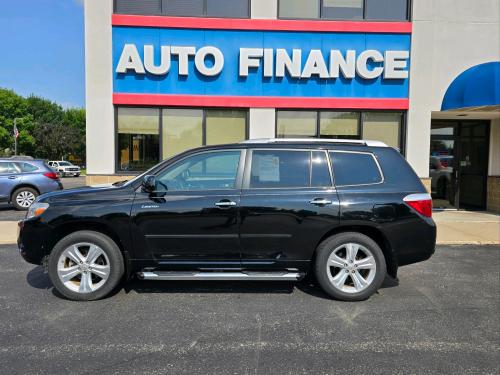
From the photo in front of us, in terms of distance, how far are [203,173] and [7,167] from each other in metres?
9.78

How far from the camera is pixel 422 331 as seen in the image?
364 cm

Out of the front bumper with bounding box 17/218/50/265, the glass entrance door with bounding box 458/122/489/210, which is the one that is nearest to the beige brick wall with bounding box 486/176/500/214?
the glass entrance door with bounding box 458/122/489/210

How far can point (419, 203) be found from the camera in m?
4.37

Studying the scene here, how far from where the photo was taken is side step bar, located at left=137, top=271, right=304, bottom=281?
425 cm

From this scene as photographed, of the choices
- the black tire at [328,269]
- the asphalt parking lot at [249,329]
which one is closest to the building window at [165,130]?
the asphalt parking lot at [249,329]

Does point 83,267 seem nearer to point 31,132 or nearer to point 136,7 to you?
point 136,7

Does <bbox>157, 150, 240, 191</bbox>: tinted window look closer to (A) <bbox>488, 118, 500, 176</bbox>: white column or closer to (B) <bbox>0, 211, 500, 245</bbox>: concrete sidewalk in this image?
(B) <bbox>0, 211, 500, 245</bbox>: concrete sidewalk

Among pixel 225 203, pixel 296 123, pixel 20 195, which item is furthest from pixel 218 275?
pixel 20 195

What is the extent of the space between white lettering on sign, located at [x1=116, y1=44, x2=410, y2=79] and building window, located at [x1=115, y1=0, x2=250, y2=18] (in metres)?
0.99

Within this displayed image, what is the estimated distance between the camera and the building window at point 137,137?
1038 centimetres

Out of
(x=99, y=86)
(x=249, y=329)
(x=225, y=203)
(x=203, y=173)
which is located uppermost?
(x=99, y=86)

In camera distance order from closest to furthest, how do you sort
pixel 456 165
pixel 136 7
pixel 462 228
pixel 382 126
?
pixel 462 228
pixel 136 7
pixel 382 126
pixel 456 165

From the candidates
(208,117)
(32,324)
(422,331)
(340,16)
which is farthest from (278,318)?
(340,16)

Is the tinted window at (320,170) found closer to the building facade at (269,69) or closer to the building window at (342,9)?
the building facade at (269,69)
